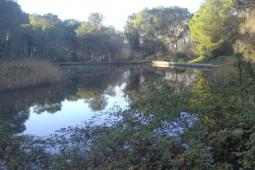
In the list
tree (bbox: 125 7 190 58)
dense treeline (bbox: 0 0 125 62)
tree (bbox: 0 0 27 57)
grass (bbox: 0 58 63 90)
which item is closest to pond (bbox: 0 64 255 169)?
grass (bbox: 0 58 63 90)

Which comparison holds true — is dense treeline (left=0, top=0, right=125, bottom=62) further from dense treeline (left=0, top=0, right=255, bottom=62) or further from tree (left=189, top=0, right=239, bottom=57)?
tree (left=189, top=0, right=239, bottom=57)

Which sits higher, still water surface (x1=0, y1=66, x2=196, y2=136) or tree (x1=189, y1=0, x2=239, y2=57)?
tree (x1=189, y1=0, x2=239, y2=57)

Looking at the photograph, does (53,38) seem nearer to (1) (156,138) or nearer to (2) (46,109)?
(2) (46,109)

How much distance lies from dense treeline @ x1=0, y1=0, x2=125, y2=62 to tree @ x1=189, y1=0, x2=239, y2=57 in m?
21.5

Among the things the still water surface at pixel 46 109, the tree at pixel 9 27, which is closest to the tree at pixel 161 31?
the tree at pixel 9 27

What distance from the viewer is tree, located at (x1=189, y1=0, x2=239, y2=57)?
1994 inches

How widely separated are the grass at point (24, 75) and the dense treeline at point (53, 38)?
7.83m

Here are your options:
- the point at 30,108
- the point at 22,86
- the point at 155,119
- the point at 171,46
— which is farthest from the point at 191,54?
the point at 155,119

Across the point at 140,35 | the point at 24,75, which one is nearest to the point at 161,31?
the point at 140,35

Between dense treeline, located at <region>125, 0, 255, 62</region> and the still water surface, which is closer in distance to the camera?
the still water surface

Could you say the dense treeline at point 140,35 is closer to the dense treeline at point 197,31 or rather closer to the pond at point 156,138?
the dense treeline at point 197,31

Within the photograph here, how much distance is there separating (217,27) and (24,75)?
102ft

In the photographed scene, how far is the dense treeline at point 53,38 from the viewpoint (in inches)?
1494

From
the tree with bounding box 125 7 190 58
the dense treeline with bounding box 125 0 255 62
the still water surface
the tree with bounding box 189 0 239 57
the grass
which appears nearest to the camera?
the still water surface
